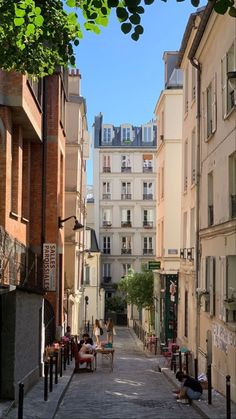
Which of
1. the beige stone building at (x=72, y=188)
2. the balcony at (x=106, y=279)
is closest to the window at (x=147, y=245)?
the balcony at (x=106, y=279)

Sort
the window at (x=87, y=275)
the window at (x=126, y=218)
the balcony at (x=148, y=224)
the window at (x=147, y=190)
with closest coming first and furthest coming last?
the window at (x=87, y=275) < the balcony at (x=148, y=224) < the window at (x=126, y=218) < the window at (x=147, y=190)

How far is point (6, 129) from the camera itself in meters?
16.2

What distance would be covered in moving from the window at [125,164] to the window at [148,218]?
4.50 meters

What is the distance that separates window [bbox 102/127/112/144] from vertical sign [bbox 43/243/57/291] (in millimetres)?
45571

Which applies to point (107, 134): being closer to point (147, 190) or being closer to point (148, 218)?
point (147, 190)

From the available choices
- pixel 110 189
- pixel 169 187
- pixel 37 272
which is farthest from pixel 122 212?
pixel 37 272

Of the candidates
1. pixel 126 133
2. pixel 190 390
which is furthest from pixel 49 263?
pixel 126 133

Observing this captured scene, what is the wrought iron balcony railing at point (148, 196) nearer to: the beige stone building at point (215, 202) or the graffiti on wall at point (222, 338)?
the beige stone building at point (215, 202)

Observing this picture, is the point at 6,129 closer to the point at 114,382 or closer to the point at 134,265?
the point at 114,382

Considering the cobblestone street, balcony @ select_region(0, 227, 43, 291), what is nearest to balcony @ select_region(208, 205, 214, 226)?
the cobblestone street

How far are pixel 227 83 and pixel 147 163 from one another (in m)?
50.1

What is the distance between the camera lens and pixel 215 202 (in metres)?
17.9

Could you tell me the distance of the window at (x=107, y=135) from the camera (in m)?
68.3

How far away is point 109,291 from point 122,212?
25.7 feet
